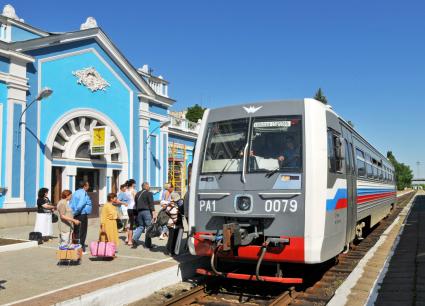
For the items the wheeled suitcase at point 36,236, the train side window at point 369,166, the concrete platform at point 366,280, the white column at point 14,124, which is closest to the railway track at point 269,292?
the concrete platform at point 366,280

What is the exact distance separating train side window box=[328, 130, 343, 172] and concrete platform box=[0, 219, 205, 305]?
340cm

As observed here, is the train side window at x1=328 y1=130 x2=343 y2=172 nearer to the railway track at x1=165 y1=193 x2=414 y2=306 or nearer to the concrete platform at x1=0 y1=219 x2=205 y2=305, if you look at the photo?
the railway track at x1=165 y1=193 x2=414 y2=306

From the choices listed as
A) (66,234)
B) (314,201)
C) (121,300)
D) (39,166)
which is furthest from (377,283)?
(39,166)

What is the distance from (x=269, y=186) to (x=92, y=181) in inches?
537

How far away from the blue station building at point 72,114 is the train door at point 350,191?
10945 mm

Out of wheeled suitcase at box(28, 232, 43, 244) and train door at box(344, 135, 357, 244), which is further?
wheeled suitcase at box(28, 232, 43, 244)

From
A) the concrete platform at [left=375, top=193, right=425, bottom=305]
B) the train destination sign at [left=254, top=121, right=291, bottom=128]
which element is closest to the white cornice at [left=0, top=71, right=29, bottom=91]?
the train destination sign at [left=254, top=121, right=291, bottom=128]

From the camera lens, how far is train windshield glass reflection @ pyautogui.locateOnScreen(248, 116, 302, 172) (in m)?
7.43

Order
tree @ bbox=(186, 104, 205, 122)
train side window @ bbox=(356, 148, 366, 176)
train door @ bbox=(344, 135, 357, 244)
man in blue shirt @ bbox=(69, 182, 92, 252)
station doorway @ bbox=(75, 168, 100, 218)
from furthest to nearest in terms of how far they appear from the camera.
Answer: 1. tree @ bbox=(186, 104, 205, 122)
2. station doorway @ bbox=(75, 168, 100, 218)
3. train side window @ bbox=(356, 148, 366, 176)
4. man in blue shirt @ bbox=(69, 182, 92, 252)
5. train door @ bbox=(344, 135, 357, 244)

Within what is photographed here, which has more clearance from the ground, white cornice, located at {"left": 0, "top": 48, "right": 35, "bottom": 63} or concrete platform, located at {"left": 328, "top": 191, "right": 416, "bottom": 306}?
white cornice, located at {"left": 0, "top": 48, "right": 35, "bottom": 63}

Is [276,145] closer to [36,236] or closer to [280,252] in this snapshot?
[280,252]

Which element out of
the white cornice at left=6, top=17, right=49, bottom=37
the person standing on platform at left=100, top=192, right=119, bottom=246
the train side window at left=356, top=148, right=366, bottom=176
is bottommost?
the person standing on platform at left=100, top=192, right=119, bottom=246

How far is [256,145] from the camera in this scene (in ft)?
25.3

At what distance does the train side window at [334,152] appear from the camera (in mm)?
7831
